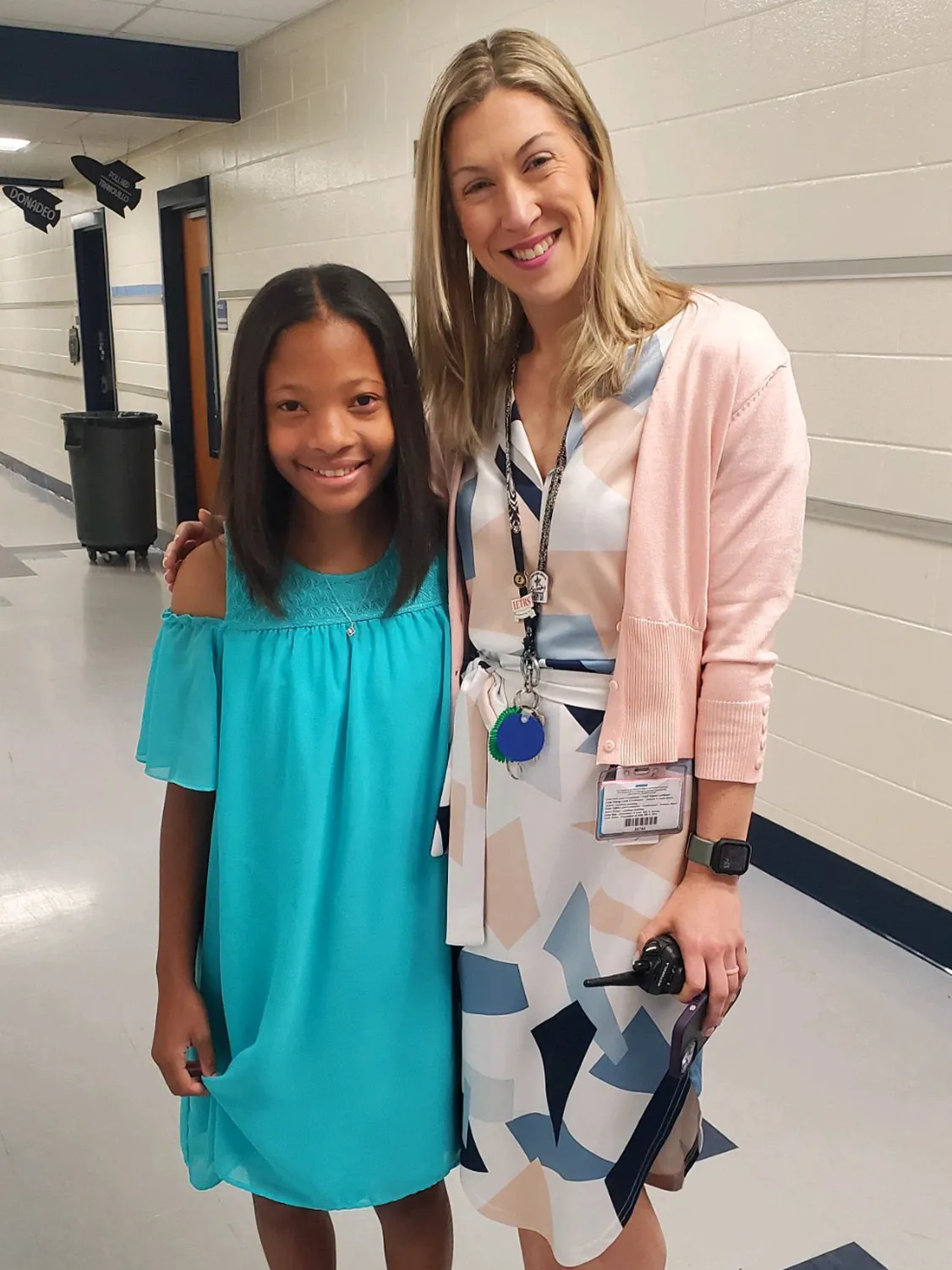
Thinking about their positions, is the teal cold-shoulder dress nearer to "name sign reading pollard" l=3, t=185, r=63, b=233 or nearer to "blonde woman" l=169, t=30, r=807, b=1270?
"blonde woman" l=169, t=30, r=807, b=1270

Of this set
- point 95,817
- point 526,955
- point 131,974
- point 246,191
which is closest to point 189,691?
point 526,955

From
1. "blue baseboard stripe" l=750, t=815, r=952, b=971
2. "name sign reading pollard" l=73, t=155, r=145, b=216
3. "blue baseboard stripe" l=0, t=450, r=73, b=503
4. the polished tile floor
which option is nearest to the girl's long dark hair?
the polished tile floor

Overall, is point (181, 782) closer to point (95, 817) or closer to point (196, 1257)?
point (196, 1257)

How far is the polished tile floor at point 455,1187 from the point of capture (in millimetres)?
1776

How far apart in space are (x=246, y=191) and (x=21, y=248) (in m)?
5.88

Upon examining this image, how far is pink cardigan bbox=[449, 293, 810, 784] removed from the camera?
3.52 feet

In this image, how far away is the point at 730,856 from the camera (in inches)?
44.8

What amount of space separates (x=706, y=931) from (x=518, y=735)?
28cm

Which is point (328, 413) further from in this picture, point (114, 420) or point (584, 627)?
point (114, 420)

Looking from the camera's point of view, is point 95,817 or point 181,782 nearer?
point 181,782

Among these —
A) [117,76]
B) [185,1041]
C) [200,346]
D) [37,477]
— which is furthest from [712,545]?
[37,477]

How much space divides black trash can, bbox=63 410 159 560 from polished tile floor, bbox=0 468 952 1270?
3.44m

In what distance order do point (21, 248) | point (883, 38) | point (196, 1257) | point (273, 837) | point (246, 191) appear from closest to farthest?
1. point (273, 837)
2. point (196, 1257)
3. point (883, 38)
4. point (246, 191)
5. point (21, 248)

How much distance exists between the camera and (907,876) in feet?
8.68
